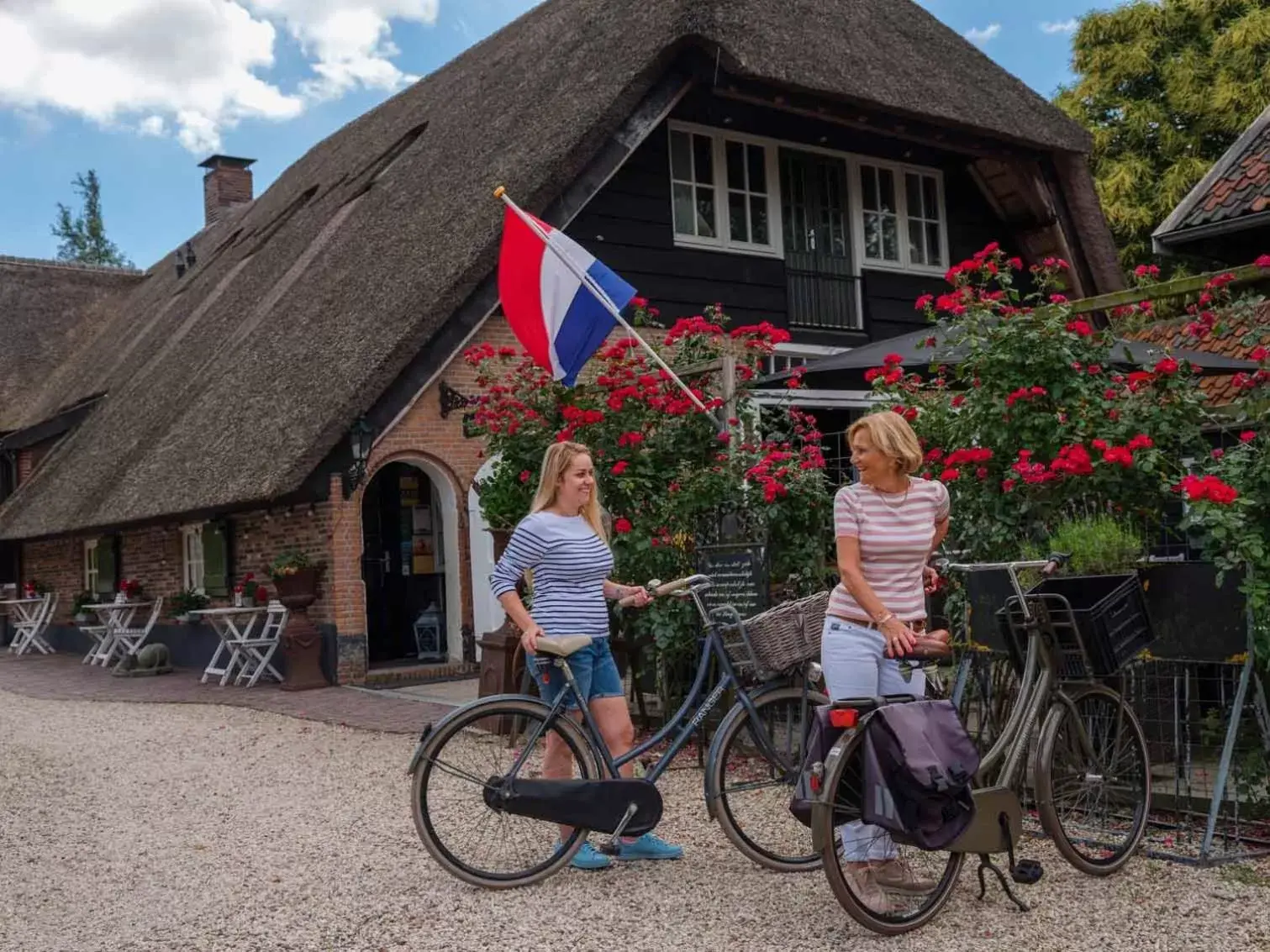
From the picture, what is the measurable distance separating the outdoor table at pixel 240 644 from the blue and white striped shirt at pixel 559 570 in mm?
7749

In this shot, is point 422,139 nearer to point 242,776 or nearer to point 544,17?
point 544,17

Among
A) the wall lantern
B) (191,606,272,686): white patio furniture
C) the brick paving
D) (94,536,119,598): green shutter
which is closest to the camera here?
the brick paving

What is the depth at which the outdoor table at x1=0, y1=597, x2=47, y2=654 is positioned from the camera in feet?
64.2

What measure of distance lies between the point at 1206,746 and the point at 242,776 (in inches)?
198

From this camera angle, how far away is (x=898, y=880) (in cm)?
429

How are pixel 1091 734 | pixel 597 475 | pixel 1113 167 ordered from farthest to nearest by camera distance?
pixel 1113 167 < pixel 597 475 < pixel 1091 734

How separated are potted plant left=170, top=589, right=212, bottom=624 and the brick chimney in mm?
14416

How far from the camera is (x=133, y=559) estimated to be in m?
17.0

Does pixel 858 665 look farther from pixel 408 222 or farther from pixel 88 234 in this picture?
pixel 88 234

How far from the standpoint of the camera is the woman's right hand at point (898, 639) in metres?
4.30

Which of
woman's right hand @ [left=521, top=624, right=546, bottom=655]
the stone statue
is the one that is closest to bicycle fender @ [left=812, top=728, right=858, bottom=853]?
woman's right hand @ [left=521, top=624, right=546, bottom=655]

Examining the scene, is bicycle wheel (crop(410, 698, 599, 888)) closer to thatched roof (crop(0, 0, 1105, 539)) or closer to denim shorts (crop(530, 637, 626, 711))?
denim shorts (crop(530, 637, 626, 711))

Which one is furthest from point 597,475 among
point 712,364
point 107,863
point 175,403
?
point 175,403

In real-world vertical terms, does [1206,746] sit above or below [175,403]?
below
